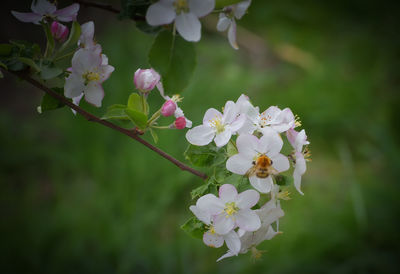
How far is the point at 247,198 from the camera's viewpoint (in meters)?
0.47

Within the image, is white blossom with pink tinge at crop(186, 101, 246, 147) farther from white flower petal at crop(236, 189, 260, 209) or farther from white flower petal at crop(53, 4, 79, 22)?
white flower petal at crop(53, 4, 79, 22)

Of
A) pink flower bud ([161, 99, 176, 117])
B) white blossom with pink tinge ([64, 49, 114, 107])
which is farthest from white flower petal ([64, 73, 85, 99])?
pink flower bud ([161, 99, 176, 117])

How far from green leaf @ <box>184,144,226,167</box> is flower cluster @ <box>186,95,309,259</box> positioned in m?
0.01

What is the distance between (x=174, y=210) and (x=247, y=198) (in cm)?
121

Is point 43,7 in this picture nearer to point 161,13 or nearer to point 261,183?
point 161,13

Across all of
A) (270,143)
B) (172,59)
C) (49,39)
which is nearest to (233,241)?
(270,143)

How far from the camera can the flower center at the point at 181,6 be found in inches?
15.8

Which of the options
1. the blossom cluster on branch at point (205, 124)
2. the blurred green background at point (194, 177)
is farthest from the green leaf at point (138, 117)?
the blurred green background at point (194, 177)

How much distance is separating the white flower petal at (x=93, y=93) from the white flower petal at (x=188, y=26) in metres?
0.17

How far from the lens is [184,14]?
408mm

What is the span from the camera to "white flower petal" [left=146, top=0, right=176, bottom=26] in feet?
1.28

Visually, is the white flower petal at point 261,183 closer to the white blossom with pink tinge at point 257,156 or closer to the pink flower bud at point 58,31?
the white blossom with pink tinge at point 257,156

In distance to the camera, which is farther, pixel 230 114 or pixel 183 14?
pixel 230 114

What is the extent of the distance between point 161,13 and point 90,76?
5.9 inches
